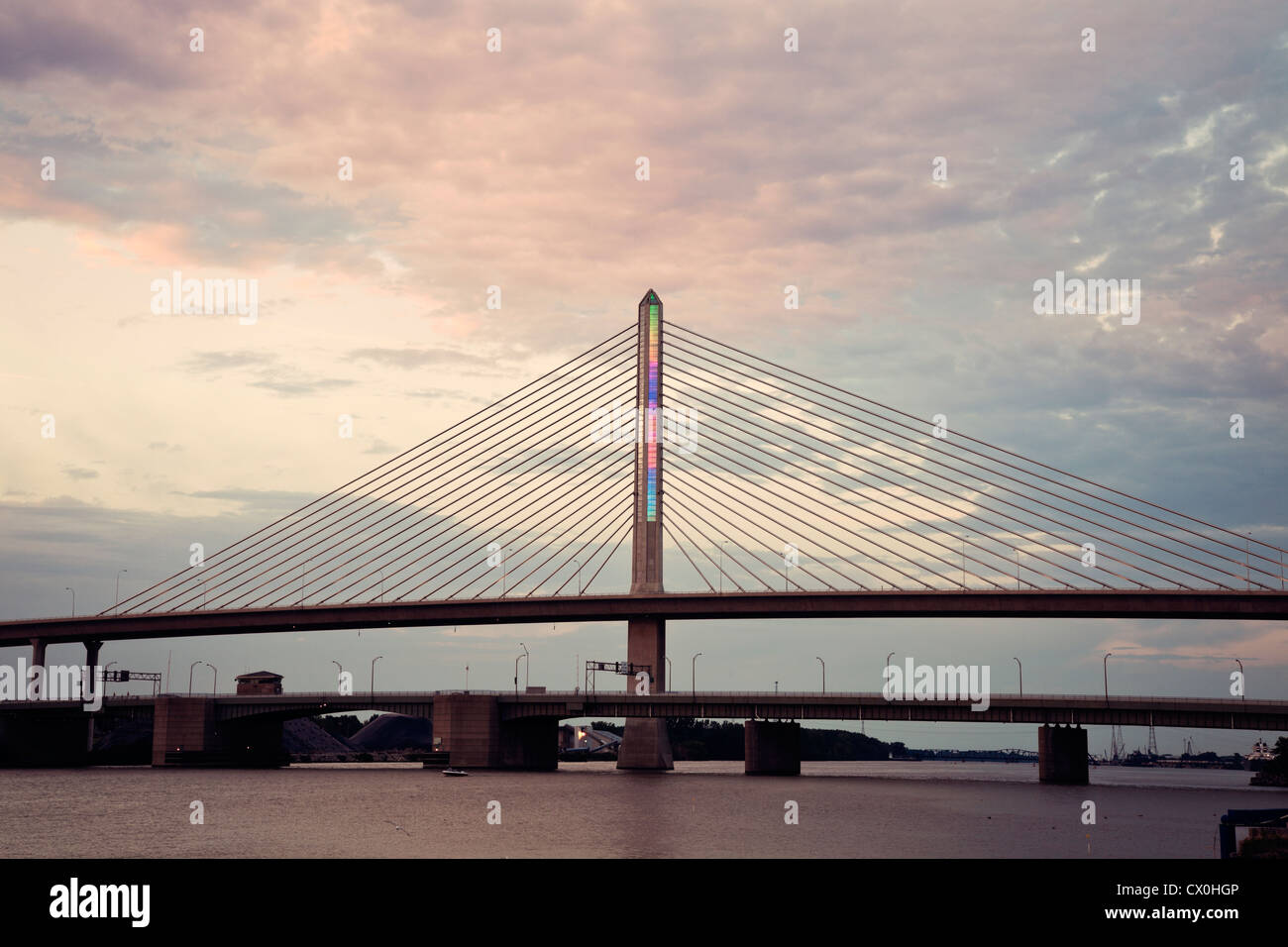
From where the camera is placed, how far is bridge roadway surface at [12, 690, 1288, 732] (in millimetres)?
92375

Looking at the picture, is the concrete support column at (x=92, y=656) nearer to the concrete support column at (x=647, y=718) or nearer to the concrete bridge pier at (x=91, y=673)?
the concrete bridge pier at (x=91, y=673)

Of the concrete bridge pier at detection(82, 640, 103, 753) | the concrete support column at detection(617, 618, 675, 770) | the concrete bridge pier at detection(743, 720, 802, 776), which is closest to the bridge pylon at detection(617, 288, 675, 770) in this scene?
the concrete support column at detection(617, 618, 675, 770)

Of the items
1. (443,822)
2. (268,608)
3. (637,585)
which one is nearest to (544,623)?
(637,585)

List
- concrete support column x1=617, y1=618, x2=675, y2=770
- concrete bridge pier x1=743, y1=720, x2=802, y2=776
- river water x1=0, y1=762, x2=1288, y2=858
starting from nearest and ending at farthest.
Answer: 1. river water x1=0, y1=762, x2=1288, y2=858
2. concrete support column x1=617, y1=618, x2=675, y2=770
3. concrete bridge pier x1=743, y1=720, x2=802, y2=776

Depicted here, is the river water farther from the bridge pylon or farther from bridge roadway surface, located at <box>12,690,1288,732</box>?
the bridge pylon

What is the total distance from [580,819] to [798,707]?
52.5 metres

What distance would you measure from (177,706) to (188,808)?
61756mm

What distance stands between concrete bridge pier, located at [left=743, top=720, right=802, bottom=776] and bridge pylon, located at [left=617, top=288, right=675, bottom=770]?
8.92 meters

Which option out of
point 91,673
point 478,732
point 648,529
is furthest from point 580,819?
point 91,673

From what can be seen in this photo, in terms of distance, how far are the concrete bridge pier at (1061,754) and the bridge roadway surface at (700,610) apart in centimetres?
1395

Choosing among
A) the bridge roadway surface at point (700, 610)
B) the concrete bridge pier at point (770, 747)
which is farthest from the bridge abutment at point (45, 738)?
the concrete bridge pier at point (770, 747)

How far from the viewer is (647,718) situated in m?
116
